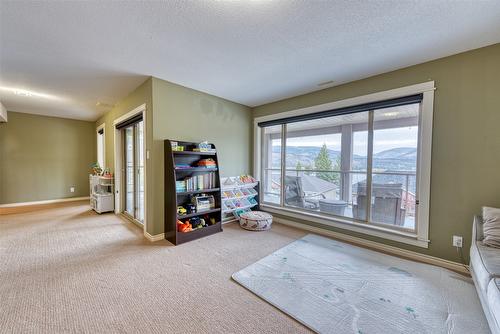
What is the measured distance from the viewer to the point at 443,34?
2.00 meters

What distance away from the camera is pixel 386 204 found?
2.97 meters

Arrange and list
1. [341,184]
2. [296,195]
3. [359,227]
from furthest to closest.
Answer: [296,195] → [341,184] → [359,227]

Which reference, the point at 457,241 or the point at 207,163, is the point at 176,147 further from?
the point at 457,241

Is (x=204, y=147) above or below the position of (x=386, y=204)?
above

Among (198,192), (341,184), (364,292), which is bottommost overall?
(364,292)

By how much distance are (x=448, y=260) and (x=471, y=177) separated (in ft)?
3.36

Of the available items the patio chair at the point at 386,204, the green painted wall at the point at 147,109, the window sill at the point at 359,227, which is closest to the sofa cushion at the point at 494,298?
the window sill at the point at 359,227

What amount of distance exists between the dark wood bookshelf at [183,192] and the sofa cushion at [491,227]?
3.25 m

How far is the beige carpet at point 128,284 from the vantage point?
1.53 meters

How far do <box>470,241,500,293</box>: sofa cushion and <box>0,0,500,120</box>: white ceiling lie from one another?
2.07 metres

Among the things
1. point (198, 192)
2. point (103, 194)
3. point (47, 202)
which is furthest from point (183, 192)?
point (47, 202)

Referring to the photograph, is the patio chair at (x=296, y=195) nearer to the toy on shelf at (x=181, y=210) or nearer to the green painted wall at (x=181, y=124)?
the green painted wall at (x=181, y=124)

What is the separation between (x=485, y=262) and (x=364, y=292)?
0.97 m

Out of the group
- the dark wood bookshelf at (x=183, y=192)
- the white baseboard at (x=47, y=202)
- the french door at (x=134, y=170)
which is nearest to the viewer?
the dark wood bookshelf at (x=183, y=192)
